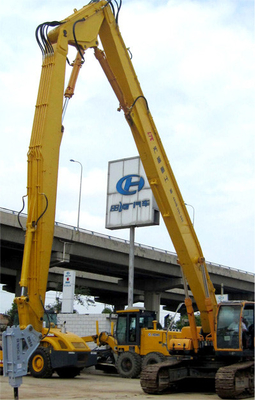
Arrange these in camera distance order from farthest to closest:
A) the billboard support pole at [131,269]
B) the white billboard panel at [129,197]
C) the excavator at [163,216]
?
the white billboard panel at [129,197]
the billboard support pole at [131,269]
the excavator at [163,216]

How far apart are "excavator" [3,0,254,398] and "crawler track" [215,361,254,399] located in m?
0.03

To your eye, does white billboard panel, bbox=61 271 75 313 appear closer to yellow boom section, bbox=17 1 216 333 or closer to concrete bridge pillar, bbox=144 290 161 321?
yellow boom section, bbox=17 1 216 333

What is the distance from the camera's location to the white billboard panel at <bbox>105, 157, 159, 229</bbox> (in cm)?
3197

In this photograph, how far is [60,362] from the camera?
17.3 m

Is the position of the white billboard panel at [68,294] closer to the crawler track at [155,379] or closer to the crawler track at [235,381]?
the crawler track at [155,379]

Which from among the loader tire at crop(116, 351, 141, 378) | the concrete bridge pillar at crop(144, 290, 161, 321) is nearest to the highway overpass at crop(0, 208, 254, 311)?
the concrete bridge pillar at crop(144, 290, 161, 321)

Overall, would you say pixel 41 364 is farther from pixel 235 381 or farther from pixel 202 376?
pixel 235 381

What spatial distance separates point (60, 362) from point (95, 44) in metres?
10.7

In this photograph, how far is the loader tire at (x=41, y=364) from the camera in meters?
17.2

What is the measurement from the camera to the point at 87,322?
28.9 meters

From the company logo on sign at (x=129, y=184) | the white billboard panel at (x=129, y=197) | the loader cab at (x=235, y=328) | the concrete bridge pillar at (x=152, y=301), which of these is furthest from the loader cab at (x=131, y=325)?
the concrete bridge pillar at (x=152, y=301)

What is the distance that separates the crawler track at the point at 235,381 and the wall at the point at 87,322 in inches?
574

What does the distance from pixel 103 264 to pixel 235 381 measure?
3577cm

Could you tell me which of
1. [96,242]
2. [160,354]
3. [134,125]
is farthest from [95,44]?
[96,242]
